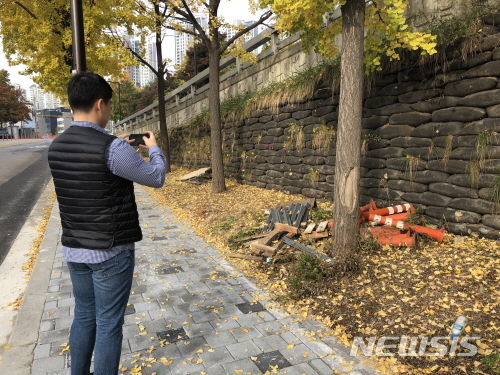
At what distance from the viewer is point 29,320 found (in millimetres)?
3668

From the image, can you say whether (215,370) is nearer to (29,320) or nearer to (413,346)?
(413,346)

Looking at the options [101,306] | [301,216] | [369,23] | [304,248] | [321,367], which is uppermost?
[369,23]

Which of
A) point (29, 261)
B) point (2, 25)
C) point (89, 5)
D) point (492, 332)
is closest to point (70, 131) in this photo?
point (492, 332)

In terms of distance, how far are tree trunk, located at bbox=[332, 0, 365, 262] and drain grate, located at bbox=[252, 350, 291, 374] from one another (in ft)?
5.98

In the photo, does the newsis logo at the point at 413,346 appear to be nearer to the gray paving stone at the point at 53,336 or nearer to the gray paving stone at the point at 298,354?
the gray paving stone at the point at 298,354

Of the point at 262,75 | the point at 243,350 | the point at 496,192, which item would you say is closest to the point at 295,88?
the point at 262,75

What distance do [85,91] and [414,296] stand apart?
11.4 ft

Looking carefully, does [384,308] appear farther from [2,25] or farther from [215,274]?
[2,25]

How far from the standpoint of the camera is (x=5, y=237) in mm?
7156

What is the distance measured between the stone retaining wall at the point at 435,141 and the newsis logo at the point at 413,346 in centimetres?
234

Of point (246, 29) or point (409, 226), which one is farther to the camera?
point (246, 29)

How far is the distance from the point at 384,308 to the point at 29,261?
17.3 ft

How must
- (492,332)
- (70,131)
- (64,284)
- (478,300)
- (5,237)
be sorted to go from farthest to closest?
1. (5,237)
2. (64,284)
3. (478,300)
4. (492,332)
5. (70,131)

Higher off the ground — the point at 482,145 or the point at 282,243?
the point at 482,145
